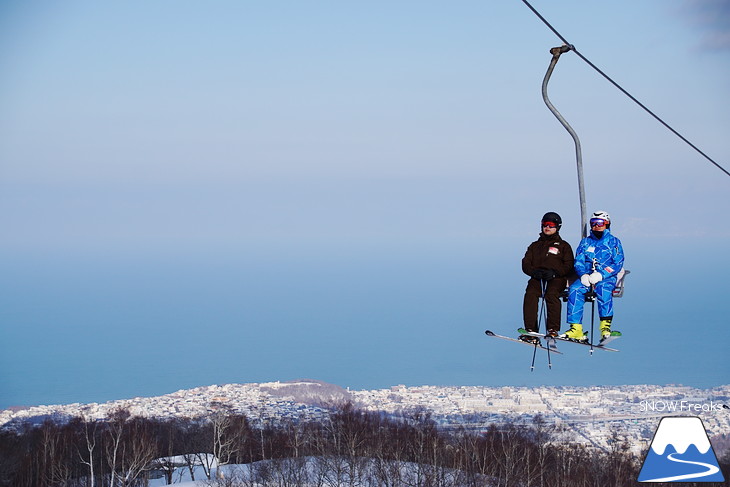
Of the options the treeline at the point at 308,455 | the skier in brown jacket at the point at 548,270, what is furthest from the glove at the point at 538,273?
the treeline at the point at 308,455

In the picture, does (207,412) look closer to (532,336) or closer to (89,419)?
(89,419)

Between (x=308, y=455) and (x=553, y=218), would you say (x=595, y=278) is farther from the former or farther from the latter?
(x=308, y=455)

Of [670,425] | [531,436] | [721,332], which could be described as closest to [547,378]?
[721,332]

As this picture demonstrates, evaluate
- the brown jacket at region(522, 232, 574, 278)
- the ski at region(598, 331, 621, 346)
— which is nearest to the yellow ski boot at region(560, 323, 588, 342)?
the ski at region(598, 331, 621, 346)

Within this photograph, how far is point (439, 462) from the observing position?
1617 inches

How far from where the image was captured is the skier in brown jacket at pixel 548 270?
35.7 feet

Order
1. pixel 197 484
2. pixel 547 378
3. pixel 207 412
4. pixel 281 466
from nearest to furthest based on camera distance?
1. pixel 197 484
2. pixel 281 466
3. pixel 207 412
4. pixel 547 378

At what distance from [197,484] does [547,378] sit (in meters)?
97.5

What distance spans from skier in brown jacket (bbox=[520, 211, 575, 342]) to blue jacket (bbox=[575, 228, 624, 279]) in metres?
0.13

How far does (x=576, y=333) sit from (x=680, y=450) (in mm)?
7271

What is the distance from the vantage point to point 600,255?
11047 millimetres

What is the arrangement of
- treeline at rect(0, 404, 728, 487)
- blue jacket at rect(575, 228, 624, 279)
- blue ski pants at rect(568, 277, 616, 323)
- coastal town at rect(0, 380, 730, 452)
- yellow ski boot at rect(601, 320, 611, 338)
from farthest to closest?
coastal town at rect(0, 380, 730, 452) < treeline at rect(0, 404, 728, 487) < blue ski pants at rect(568, 277, 616, 323) < yellow ski boot at rect(601, 320, 611, 338) < blue jacket at rect(575, 228, 624, 279)

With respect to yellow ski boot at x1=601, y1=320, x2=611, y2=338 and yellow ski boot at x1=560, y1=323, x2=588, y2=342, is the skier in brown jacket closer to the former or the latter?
yellow ski boot at x1=560, y1=323, x2=588, y2=342

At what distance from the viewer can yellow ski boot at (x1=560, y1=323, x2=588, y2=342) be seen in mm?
10805
